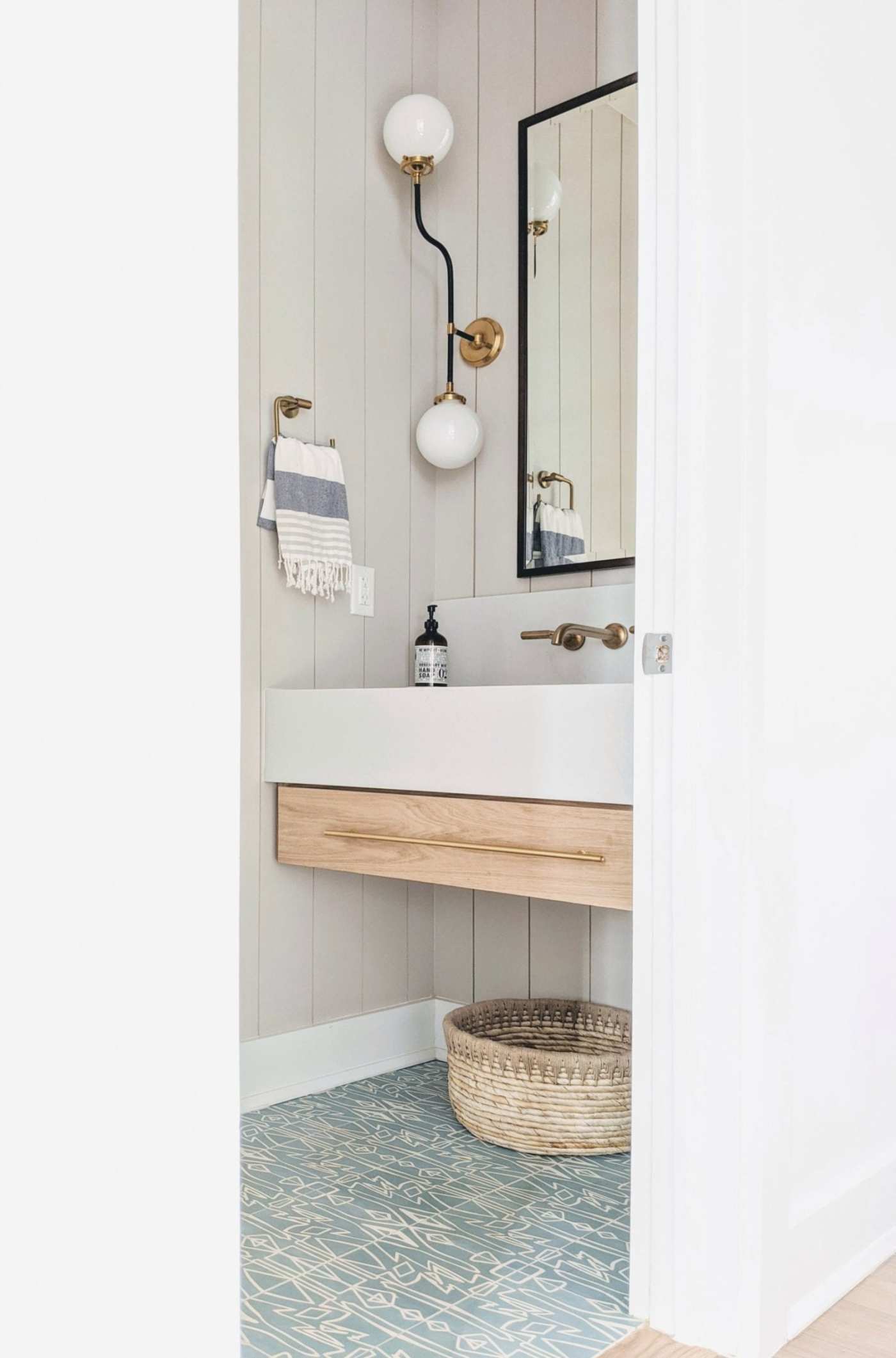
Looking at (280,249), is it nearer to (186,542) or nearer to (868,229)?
(868,229)

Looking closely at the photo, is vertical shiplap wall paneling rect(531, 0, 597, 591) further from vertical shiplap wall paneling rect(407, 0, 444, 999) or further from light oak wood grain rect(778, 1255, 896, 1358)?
light oak wood grain rect(778, 1255, 896, 1358)

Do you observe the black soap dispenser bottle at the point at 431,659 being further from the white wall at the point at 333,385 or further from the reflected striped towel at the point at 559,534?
the reflected striped towel at the point at 559,534

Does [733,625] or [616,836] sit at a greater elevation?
[733,625]

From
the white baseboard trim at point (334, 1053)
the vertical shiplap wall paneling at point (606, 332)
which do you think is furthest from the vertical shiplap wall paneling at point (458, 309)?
the vertical shiplap wall paneling at point (606, 332)

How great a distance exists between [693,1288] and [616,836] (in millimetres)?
611

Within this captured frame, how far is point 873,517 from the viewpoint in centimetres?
169

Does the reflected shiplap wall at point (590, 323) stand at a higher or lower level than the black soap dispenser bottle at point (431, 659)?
higher

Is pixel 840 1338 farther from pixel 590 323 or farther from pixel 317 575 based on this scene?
pixel 590 323

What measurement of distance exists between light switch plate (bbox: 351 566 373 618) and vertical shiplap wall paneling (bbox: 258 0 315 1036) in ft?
0.44

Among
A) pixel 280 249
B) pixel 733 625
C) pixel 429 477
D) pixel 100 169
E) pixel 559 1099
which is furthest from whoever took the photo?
pixel 429 477

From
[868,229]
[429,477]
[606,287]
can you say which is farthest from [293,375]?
[868,229]

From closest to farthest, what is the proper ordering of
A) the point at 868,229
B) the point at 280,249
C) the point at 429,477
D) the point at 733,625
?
the point at 733,625 < the point at 868,229 < the point at 280,249 < the point at 429,477

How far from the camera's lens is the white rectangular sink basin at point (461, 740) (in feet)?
5.66

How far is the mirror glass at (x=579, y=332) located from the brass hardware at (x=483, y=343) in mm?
81
